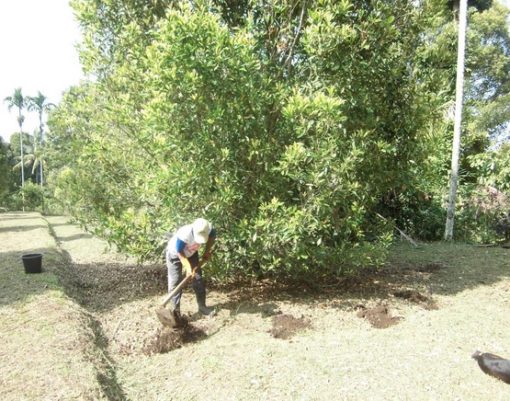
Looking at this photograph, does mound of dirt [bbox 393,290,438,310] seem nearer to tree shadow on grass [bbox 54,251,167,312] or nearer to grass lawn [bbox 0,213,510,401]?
grass lawn [bbox 0,213,510,401]

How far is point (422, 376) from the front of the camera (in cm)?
385

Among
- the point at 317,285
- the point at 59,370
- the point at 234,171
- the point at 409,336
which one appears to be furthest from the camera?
the point at 317,285

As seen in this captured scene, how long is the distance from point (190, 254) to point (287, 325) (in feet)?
4.86

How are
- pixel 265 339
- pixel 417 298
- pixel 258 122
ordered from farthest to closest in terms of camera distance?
1. pixel 417 298
2. pixel 258 122
3. pixel 265 339

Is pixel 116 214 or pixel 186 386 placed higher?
pixel 116 214

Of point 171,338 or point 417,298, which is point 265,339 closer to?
point 171,338

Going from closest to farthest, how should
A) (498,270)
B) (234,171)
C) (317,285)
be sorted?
(234,171) < (317,285) < (498,270)

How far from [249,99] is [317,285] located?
305 cm

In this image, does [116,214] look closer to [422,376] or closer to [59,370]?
[59,370]

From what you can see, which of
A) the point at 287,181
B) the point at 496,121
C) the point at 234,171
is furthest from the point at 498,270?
the point at 496,121

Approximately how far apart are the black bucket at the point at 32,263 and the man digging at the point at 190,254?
351 cm

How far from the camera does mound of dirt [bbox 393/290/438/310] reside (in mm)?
5706

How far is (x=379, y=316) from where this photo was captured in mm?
5273

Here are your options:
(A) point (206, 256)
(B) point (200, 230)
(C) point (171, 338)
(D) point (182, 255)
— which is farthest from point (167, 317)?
(B) point (200, 230)
